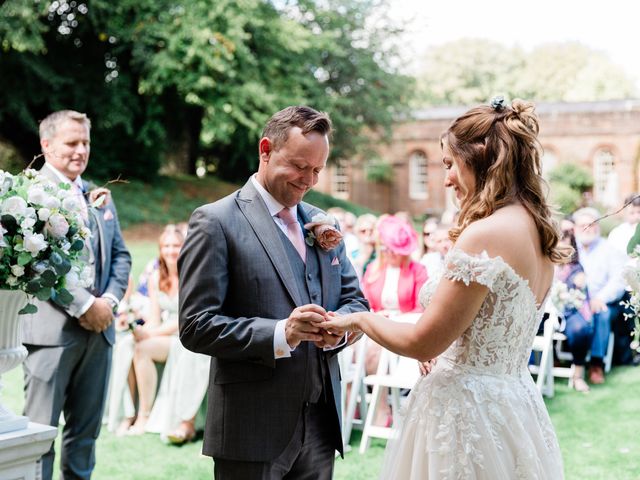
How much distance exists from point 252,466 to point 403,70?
27319 millimetres

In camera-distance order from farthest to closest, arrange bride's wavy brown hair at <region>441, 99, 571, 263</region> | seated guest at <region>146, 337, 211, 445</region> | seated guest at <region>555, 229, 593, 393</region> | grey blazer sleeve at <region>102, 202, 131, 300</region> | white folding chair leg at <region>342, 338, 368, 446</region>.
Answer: seated guest at <region>555, 229, 593, 393</region> → seated guest at <region>146, 337, 211, 445</region> → white folding chair leg at <region>342, 338, 368, 446</region> → grey blazer sleeve at <region>102, 202, 131, 300</region> → bride's wavy brown hair at <region>441, 99, 571, 263</region>

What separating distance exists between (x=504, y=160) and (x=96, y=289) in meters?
2.74

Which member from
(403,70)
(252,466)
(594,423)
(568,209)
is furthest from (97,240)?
(568,209)

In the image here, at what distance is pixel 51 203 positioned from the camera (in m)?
3.12

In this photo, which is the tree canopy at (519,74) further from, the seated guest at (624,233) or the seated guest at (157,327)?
the seated guest at (157,327)

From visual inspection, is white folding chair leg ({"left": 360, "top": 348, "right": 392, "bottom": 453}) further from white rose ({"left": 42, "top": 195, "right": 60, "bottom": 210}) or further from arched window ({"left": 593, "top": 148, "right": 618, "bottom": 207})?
arched window ({"left": 593, "top": 148, "right": 618, "bottom": 207})

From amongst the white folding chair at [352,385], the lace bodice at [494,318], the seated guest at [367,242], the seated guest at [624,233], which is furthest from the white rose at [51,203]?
the seated guest at [624,233]

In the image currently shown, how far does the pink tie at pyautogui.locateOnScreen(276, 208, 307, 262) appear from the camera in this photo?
2936 mm

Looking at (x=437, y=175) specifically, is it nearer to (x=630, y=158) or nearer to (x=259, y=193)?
(x=630, y=158)

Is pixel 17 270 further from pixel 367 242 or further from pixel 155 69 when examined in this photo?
pixel 155 69

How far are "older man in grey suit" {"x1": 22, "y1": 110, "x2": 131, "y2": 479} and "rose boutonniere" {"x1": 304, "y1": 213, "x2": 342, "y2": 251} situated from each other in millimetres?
1645

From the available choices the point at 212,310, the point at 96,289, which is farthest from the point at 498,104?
the point at 96,289

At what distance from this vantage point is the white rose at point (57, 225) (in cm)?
308

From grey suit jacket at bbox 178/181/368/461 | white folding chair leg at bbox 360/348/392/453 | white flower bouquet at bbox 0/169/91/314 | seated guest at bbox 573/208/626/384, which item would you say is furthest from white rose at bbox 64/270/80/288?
seated guest at bbox 573/208/626/384
